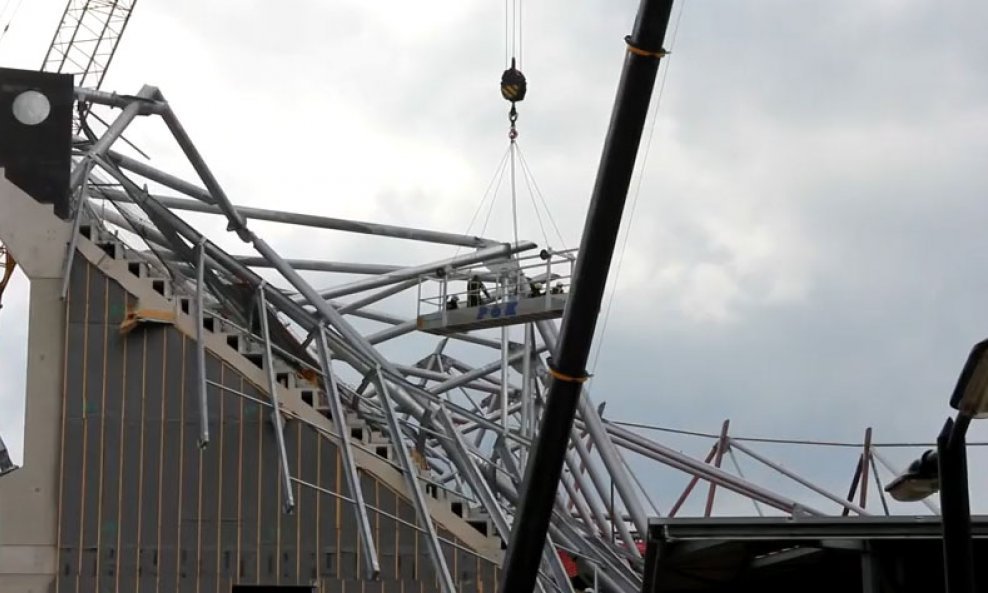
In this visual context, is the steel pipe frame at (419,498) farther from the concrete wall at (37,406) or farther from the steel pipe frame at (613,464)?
the concrete wall at (37,406)

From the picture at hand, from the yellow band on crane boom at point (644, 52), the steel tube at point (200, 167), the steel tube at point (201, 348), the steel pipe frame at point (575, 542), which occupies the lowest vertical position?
the steel pipe frame at point (575, 542)

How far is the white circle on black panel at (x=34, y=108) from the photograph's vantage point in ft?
147

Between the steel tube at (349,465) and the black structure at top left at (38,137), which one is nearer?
the steel tube at (349,465)

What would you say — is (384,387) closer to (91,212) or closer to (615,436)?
A: (91,212)

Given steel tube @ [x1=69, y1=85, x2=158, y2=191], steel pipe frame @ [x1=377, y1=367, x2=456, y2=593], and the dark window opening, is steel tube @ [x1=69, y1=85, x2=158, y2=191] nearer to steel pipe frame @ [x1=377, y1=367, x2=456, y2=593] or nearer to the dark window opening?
steel pipe frame @ [x1=377, y1=367, x2=456, y2=593]

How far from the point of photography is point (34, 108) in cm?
4497

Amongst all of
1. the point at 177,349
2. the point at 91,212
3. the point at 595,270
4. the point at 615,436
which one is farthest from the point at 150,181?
the point at 595,270

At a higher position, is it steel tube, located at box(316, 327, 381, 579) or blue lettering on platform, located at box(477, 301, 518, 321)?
blue lettering on platform, located at box(477, 301, 518, 321)

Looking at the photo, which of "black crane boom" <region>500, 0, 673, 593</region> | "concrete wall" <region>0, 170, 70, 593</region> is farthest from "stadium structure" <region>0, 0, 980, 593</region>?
"black crane boom" <region>500, 0, 673, 593</region>

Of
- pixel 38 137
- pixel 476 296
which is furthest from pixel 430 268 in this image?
pixel 38 137

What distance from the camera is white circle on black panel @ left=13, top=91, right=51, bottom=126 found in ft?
147

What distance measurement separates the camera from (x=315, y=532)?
44875mm

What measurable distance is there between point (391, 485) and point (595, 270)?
27.8m

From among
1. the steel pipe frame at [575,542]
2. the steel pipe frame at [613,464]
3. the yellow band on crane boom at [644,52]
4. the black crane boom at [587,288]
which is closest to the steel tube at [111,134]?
the steel pipe frame at [613,464]
